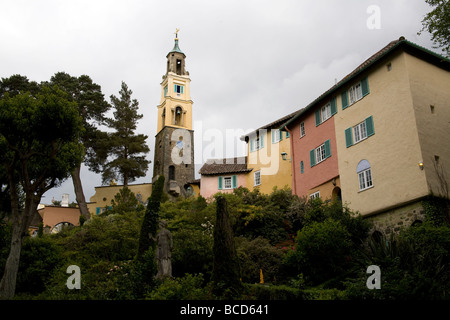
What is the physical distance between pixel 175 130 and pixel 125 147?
9428mm

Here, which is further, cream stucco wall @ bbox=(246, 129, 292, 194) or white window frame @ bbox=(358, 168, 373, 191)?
cream stucco wall @ bbox=(246, 129, 292, 194)

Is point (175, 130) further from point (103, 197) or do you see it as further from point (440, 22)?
point (440, 22)

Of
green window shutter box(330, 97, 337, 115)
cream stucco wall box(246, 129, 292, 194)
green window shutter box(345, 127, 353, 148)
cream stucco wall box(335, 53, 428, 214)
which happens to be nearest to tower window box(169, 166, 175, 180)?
cream stucco wall box(246, 129, 292, 194)

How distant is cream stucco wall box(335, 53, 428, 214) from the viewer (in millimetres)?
18156

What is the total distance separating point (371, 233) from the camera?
19.9 metres

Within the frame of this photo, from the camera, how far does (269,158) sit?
34.9 metres

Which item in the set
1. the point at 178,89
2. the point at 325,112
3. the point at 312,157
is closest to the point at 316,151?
the point at 312,157

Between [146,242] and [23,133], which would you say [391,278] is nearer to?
[146,242]

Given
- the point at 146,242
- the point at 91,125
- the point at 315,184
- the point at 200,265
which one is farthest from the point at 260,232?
the point at 91,125

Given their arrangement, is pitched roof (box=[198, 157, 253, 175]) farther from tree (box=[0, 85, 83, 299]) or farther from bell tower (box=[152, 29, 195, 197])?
tree (box=[0, 85, 83, 299])

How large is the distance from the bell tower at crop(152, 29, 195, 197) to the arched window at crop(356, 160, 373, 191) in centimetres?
3037

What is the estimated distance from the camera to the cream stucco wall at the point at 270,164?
32575mm

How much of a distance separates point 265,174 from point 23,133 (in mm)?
21898
